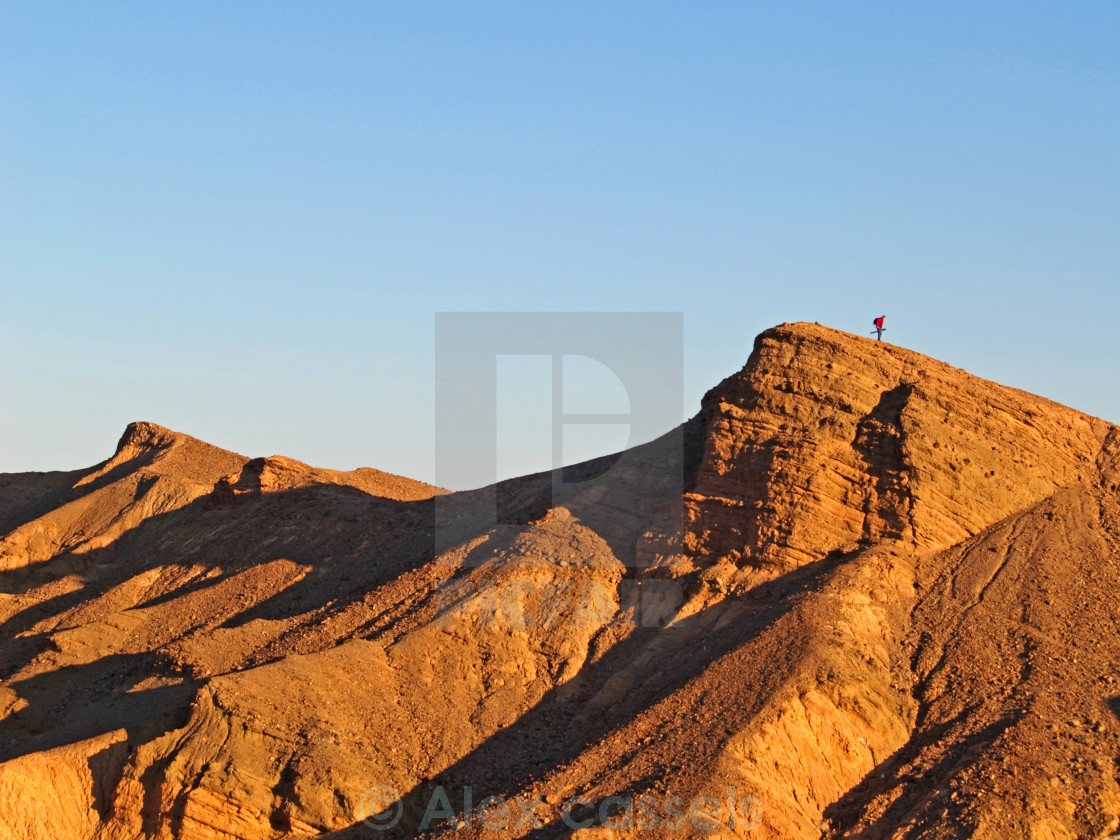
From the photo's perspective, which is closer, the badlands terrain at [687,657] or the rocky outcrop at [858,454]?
the badlands terrain at [687,657]

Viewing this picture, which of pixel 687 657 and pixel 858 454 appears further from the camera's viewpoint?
pixel 858 454

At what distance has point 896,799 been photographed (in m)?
22.8

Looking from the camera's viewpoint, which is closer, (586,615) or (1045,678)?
(1045,678)

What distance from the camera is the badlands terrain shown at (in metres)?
23.0

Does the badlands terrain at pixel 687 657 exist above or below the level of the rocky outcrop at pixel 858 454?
below

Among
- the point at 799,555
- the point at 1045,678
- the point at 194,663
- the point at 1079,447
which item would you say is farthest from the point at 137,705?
the point at 1079,447

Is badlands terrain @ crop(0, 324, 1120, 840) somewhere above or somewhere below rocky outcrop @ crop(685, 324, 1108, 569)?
below

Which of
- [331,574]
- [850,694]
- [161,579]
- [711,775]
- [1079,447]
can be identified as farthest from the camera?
[161,579]

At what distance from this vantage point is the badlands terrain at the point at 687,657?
75.5 ft

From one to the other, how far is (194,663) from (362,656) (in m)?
3.95

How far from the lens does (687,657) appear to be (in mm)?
26906

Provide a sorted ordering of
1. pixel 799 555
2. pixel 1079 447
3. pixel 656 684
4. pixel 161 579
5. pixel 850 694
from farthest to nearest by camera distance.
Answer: pixel 161 579
pixel 1079 447
pixel 799 555
pixel 656 684
pixel 850 694

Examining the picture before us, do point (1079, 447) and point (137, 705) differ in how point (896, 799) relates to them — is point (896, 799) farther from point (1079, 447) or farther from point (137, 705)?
point (137, 705)

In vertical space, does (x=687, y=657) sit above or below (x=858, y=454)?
below
